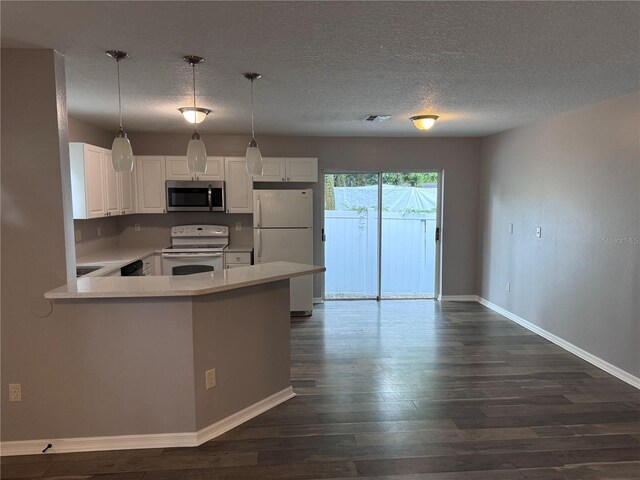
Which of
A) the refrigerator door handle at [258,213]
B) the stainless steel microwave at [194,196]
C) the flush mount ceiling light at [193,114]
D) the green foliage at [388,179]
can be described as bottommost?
the refrigerator door handle at [258,213]

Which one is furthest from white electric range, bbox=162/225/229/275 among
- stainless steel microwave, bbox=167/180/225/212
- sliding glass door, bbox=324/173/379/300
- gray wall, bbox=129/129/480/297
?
sliding glass door, bbox=324/173/379/300

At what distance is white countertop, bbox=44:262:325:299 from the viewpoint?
227 centimetres

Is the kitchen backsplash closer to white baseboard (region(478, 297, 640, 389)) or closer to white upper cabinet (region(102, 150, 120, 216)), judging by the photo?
white upper cabinet (region(102, 150, 120, 216))

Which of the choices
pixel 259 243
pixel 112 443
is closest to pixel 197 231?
pixel 259 243

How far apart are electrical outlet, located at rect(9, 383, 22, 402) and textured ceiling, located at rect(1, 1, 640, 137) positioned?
193 cm

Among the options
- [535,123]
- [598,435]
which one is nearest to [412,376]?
[598,435]

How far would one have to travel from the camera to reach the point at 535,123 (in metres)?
4.63

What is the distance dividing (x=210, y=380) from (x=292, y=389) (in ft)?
2.74

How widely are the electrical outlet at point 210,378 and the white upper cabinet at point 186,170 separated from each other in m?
3.22

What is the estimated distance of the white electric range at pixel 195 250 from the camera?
5008mm

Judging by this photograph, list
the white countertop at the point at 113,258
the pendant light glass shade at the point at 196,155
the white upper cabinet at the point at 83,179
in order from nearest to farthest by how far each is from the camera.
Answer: the pendant light glass shade at the point at 196,155
the white countertop at the point at 113,258
the white upper cabinet at the point at 83,179

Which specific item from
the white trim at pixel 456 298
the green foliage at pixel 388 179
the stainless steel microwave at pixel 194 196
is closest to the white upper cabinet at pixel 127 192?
the stainless steel microwave at pixel 194 196

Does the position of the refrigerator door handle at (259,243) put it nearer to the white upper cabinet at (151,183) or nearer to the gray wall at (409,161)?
the gray wall at (409,161)

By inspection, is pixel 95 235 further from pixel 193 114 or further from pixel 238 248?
pixel 193 114
